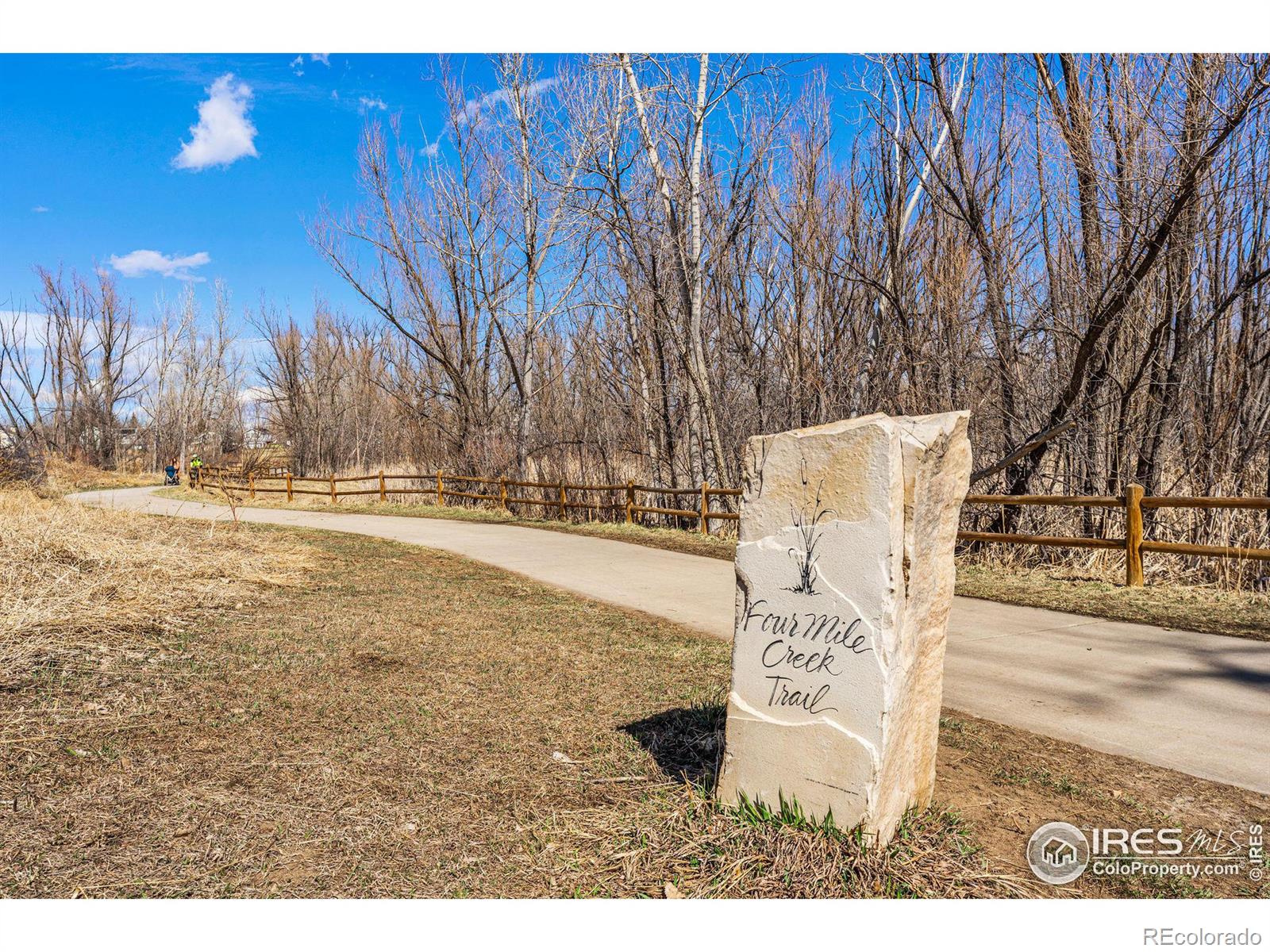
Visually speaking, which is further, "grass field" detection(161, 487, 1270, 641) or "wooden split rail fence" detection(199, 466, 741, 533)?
"wooden split rail fence" detection(199, 466, 741, 533)

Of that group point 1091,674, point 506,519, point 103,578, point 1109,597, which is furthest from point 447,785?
point 506,519

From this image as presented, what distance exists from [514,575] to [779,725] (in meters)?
7.85

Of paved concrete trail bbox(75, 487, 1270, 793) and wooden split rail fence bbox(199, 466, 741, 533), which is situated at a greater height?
wooden split rail fence bbox(199, 466, 741, 533)

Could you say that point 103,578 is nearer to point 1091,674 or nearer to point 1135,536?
point 1091,674

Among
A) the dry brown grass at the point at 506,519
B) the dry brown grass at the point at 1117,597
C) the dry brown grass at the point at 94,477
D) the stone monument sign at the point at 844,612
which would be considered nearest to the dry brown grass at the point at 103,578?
the dry brown grass at the point at 506,519

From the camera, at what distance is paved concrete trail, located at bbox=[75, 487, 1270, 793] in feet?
14.9

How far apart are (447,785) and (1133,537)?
8484 millimetres

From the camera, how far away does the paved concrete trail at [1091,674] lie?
4.55m

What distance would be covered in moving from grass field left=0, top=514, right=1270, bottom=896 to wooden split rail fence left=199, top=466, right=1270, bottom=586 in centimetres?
389

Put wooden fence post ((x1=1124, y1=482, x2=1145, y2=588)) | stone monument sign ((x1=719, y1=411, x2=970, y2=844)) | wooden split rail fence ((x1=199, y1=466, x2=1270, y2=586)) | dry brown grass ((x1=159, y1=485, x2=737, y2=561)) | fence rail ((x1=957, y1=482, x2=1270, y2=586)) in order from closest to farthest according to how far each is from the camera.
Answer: stone monument sign ((x1=719, y1=411, x2=970, y2=844))
fence rail ((x1=957, y1=482, x2=1270, y2=586))
wooden split rail fence ((x1=199, y1=466, x2=1270, y2=586))
wooden fence post ((x1=1124, y1=482, x2=1145, y2=588))
dry brown grass ((x1=159, y1=485, x2=737, y2=561))

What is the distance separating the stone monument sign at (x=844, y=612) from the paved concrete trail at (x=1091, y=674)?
2.01 m

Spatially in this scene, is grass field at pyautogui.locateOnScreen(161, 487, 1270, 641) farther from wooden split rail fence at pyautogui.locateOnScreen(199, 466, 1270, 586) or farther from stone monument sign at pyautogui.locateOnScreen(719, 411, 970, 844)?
stone monument sign at pyautogui.locateOnScreen(719, 411, 970, 844)

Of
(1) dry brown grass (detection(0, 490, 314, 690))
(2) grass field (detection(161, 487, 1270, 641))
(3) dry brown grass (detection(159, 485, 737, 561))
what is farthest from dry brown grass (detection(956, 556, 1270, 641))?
(1) dry brown grass (detection(0, 490, 314, 690))

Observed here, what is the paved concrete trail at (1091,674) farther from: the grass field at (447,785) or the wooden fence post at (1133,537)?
the wooden fence post at (1133,537)
